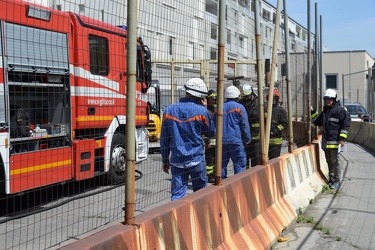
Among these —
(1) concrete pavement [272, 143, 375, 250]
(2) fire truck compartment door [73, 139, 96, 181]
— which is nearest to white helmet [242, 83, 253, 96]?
(1) concrete pavement [272, 143, 375, 250]

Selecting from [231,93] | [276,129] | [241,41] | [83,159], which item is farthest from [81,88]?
[276,129]

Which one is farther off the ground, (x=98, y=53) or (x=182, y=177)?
(x=98, y=53)

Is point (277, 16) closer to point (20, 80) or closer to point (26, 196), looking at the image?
point (20, 80)

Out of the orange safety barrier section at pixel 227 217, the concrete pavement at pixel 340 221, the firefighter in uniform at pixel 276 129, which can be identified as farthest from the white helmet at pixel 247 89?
the concrete pavement at pixel 340 221

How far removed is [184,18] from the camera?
5688 millimetres

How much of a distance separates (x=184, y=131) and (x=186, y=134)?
0.14 feet

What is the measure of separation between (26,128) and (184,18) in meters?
3.14

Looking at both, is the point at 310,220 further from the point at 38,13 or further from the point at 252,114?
the point at 38,13

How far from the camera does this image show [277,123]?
1008cm

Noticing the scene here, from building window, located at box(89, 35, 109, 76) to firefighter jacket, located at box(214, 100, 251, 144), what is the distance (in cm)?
216

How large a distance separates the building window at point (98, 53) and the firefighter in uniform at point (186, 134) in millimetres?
2866

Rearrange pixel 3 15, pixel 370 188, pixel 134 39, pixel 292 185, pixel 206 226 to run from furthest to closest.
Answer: pixel 370 188 → pixel 292 185 → pixel 3 15 → pixel 206 226 → pixel 134 39

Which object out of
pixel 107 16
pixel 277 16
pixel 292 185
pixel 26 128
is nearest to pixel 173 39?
pixel 107 16

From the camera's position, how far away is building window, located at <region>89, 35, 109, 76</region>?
8601mm
